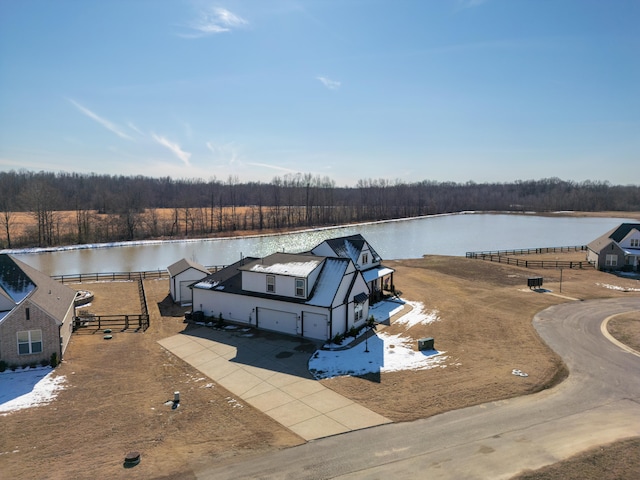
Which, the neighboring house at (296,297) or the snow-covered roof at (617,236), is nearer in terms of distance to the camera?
the neighboring house at (296,297)

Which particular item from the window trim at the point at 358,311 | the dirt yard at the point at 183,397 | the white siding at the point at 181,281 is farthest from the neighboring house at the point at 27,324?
the window trim at the point at 358,311

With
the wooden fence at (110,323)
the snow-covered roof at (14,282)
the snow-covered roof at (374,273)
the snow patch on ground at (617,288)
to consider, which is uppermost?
the snow-covered roof at (14,282)

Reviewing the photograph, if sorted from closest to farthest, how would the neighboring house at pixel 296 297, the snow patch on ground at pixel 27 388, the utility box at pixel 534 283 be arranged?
the snow patch on ground at pixel 27 388
the neighboring house at pixel 296 297
the utility box at pixel 534 283

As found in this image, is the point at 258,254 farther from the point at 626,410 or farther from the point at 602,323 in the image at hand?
the point at 626,410

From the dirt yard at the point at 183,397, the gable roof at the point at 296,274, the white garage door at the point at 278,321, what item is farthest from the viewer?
the white garage door at the point at 278,321

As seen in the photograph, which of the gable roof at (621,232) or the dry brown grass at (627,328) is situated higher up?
the gable roof at (621,232)

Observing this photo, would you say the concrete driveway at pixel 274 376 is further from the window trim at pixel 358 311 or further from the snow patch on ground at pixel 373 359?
the window trim at pixel 358 311

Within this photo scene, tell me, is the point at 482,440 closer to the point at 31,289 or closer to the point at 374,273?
the point at 374,273

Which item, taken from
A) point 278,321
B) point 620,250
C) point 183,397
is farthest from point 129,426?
point 620,250
